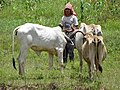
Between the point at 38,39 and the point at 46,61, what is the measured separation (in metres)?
2.64

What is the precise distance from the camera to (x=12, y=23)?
708 inches

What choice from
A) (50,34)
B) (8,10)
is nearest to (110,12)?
(8,10)

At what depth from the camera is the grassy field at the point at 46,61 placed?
27.8 feet

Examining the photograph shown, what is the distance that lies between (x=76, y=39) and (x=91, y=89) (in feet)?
7.58

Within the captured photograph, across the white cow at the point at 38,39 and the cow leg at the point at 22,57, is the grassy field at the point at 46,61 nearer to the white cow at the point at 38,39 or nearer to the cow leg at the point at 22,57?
the cow leg at the point at 22,57

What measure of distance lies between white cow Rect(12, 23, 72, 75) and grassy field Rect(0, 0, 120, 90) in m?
0.48

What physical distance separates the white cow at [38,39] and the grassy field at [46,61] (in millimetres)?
477

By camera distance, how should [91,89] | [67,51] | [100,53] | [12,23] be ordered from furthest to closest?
[12,23] → [67,51] → [100,53] → [91,89]

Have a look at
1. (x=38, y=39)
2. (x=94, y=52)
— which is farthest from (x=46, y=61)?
(x=94, y=52)

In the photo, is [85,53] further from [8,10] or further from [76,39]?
[8,10]

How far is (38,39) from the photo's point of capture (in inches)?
397

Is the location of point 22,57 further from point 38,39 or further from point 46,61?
point 46,61

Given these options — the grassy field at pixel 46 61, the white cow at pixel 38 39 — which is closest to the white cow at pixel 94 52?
the grassy field at pixel 46 61

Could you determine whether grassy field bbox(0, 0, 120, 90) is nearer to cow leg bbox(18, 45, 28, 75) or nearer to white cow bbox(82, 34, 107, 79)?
cow leg bbox(18, 45, 28, 75)
